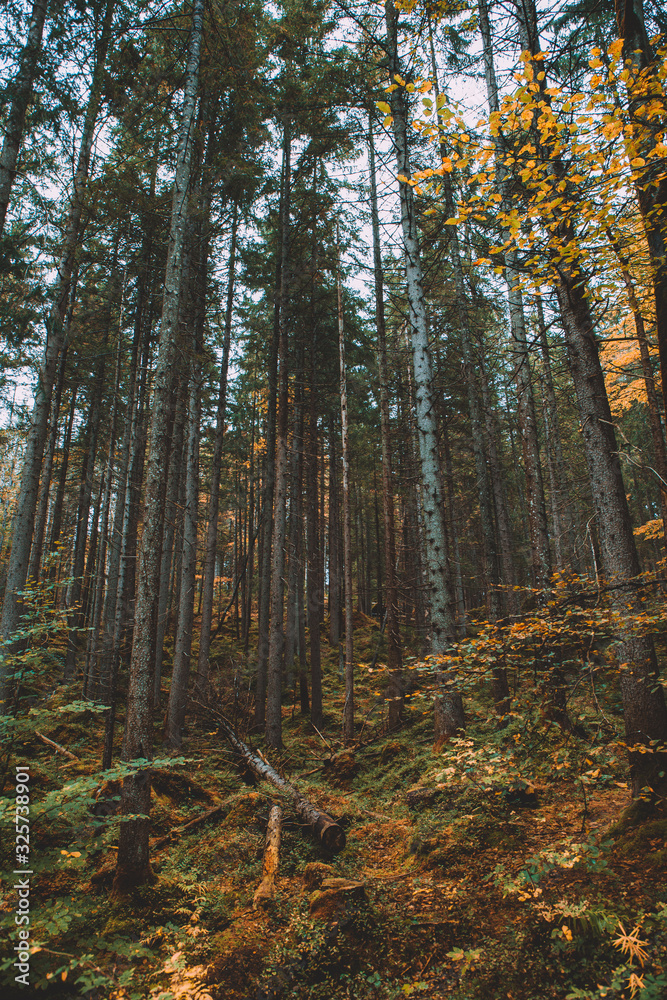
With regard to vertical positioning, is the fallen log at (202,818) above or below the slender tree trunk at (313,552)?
below

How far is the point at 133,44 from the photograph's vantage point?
7.44 m

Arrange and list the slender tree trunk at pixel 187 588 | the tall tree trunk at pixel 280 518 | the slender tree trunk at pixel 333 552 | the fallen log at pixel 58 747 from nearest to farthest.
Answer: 1. the fallen log at pixel 58 747
2. the slender tree trunk at pixel 187 588
3. the tall tree trunk at pixel 280 518
4. the slender tree trunk at pixel 333 552

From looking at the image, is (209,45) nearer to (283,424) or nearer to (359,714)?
(283,424)

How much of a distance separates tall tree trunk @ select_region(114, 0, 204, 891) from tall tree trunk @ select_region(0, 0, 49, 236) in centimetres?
316

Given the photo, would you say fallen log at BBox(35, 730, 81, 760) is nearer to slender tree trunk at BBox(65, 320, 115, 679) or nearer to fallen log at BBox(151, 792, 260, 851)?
fallen log at BBox(151, 792, 260, 851)

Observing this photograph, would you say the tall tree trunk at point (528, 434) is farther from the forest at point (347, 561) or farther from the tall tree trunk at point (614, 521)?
the tall tree trunk at point (614, 521)

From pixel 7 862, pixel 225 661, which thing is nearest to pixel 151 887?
pixel 7 862

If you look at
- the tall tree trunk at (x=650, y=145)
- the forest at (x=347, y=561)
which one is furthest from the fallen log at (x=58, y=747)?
the tall tree trunk at (x=650, y=145)

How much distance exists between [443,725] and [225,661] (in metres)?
13.8

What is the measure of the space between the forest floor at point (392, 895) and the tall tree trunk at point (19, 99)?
30.3 feet

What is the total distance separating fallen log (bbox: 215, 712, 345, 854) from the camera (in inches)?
232

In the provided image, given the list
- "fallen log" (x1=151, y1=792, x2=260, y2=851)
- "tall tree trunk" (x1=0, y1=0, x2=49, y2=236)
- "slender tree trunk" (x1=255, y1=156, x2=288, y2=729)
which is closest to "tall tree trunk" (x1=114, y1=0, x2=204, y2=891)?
"fallen log" (x1=151, y1=792, x2=260, y2=851)

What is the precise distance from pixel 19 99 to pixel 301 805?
12.9m

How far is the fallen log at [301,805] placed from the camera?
5.90 m
